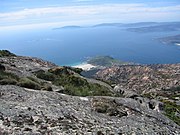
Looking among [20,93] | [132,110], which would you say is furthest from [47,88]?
[132,110]

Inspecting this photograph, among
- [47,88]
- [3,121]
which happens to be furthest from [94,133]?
[47,88]

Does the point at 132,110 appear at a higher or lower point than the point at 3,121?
lower

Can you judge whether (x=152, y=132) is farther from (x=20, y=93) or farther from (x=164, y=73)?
(x=164, y=73)

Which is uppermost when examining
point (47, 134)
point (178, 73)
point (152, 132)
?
point (47, 134)

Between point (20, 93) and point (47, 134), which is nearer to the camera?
point (47, 134)

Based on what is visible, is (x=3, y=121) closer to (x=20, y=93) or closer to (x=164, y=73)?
(x=20, y=93)

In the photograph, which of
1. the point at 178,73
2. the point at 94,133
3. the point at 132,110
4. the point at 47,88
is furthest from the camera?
the point at 178,73

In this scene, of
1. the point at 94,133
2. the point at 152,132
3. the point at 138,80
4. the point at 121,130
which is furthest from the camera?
the point at 138,80

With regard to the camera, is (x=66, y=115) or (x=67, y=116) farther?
(x=66, y=115)

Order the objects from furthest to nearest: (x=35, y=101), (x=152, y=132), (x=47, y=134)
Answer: (x=35, y=101), (x=152, y=132), (x=47, y=134)
